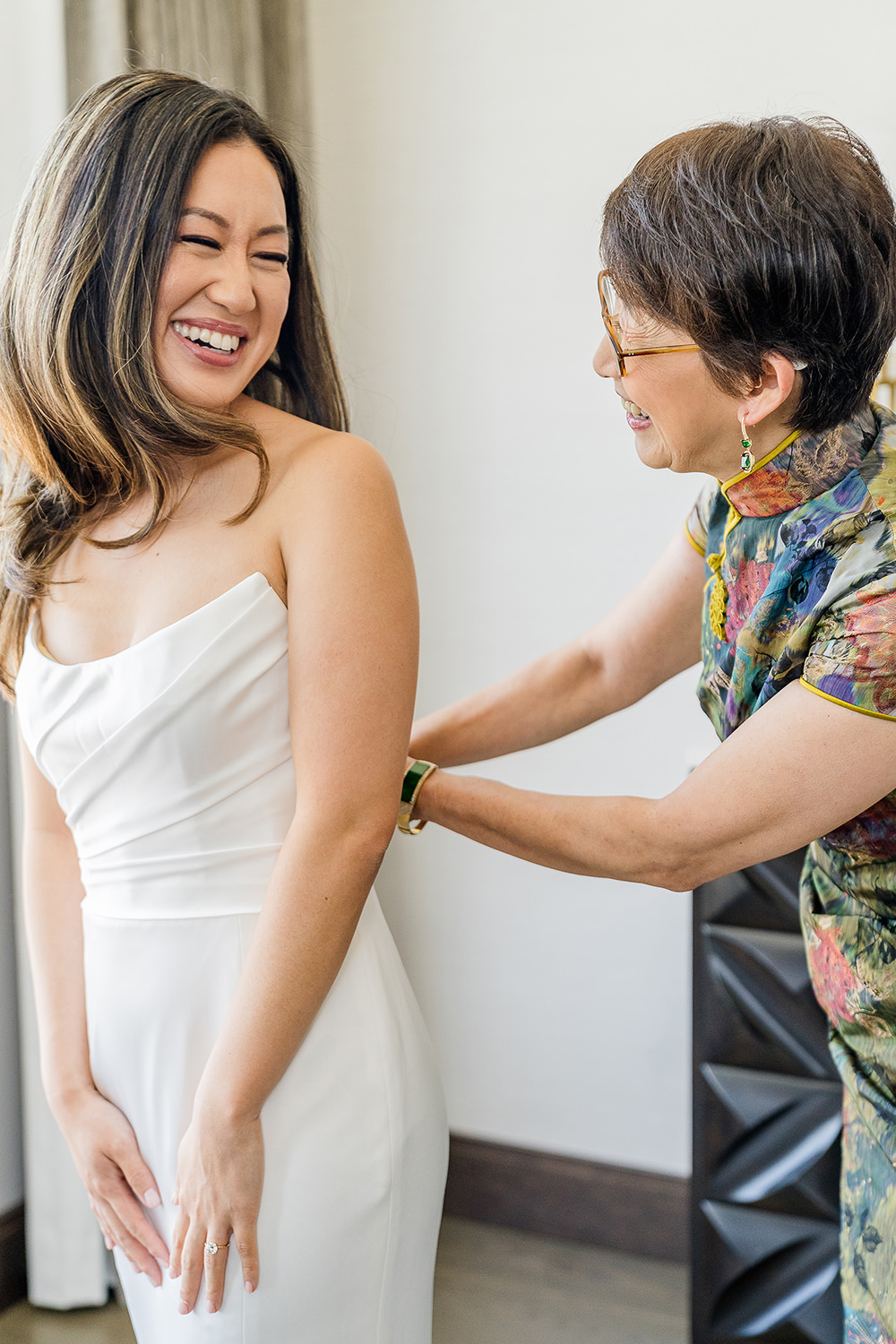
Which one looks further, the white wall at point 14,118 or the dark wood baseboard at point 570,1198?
the dark wood baseboard at point 570,1198

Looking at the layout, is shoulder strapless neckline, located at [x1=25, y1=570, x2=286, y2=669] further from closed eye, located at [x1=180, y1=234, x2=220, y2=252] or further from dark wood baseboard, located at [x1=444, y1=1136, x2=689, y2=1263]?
dark wood baseboard, located at [x1=444, y1=1136, x2=689, y2=1263]

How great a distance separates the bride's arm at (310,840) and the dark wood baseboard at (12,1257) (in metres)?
1.46

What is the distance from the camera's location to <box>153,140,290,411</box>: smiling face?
3.49 feet

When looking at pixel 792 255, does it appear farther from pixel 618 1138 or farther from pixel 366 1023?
pixel 618 1138

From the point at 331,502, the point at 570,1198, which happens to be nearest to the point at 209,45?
the point at 331,502

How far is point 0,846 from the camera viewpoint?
2.19 meters

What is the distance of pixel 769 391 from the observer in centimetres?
110

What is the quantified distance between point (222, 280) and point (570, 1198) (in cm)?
222

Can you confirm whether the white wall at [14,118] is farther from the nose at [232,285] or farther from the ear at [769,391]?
the ear at [769,391]

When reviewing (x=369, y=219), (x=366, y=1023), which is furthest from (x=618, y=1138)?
(x=369, y=219)

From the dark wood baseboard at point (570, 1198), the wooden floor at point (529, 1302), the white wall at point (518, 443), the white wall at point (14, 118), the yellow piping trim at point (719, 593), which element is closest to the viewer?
the yellow piping trim at point (719, 593)

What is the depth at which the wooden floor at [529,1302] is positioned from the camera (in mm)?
2182

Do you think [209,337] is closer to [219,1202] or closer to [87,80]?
[219,1202]

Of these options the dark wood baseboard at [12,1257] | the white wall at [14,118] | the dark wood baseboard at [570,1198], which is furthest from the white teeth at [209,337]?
the dark wood baseboard at [570,1198]
